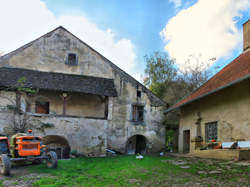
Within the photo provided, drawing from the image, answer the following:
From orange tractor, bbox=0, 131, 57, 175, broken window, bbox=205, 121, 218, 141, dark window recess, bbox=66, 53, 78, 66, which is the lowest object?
orange tractor, bbox=0, 131, 57, 175

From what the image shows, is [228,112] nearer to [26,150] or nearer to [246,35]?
[246,35]

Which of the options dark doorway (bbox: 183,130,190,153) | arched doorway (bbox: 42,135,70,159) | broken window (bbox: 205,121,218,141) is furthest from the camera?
dark doorway (bbox: 183,130,190,153)

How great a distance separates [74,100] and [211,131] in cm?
996

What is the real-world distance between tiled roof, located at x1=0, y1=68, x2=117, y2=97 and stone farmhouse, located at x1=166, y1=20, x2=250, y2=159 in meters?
5.44

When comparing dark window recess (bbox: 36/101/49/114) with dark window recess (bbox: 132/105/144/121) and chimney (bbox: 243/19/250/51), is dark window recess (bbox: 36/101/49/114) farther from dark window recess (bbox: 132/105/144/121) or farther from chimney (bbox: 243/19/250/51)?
chimney (bbox: 243/19/250/51)

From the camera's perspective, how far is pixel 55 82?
15.7 m

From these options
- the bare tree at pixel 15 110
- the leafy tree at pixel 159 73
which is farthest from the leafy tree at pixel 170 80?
the bare tree at pixel 15 110

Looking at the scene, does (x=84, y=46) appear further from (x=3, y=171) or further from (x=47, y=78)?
(x=3, y=171)

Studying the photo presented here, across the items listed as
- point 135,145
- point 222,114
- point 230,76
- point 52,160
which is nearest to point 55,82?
point 52,160

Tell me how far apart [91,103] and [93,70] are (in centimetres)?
253

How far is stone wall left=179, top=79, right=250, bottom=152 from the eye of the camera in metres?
10.3

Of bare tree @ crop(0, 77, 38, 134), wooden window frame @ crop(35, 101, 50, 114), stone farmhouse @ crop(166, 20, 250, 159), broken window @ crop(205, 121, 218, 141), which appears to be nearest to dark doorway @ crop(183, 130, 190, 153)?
stone farmhouse @ crop(166, 20, 250, 159)

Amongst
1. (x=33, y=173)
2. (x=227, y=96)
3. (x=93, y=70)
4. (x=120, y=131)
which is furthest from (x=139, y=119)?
(x=33, y=173)

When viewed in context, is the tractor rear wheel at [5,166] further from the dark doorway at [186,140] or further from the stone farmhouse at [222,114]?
the dark doorway at [186,140]
